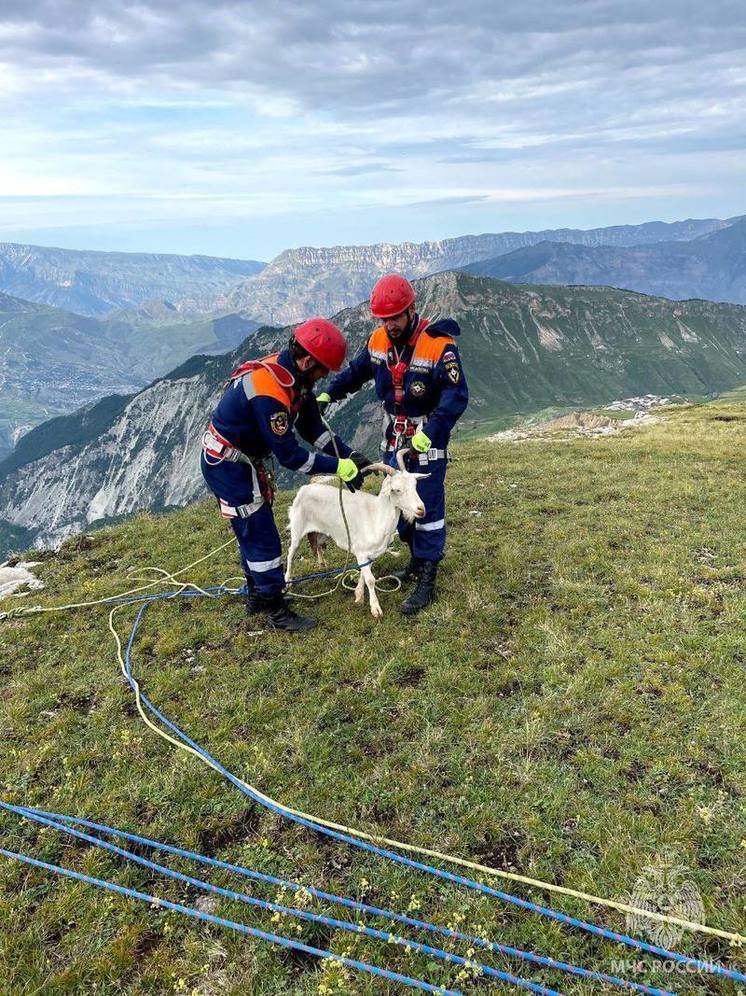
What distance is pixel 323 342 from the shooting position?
8211mm

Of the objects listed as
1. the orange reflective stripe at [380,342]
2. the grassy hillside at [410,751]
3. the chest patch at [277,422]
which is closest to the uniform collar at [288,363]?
the chest patch at [277,422]

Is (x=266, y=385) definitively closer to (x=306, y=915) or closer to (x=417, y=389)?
(x=417, y=389)

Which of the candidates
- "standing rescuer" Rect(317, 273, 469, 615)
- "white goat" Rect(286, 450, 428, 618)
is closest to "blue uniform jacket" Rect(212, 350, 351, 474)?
"white goat" Rect(286, 450, 428, 618)

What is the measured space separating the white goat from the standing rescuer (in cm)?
50

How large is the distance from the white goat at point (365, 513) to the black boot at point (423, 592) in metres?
0.52

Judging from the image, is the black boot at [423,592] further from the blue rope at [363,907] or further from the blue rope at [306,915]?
the blue rope at [306,915]

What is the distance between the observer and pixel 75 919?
201 inches

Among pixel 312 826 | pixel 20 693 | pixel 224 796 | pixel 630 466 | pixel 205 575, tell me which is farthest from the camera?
pixel 630 466

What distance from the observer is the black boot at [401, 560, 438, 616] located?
996cm

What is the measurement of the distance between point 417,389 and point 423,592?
3646 millimetres

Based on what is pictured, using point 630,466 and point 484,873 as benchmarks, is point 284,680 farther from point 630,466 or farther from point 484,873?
point 630,466

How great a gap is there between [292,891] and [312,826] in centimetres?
68

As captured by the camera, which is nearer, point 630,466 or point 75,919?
point 75,919

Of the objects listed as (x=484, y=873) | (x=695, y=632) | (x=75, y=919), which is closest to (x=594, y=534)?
(x=695, y=632)
